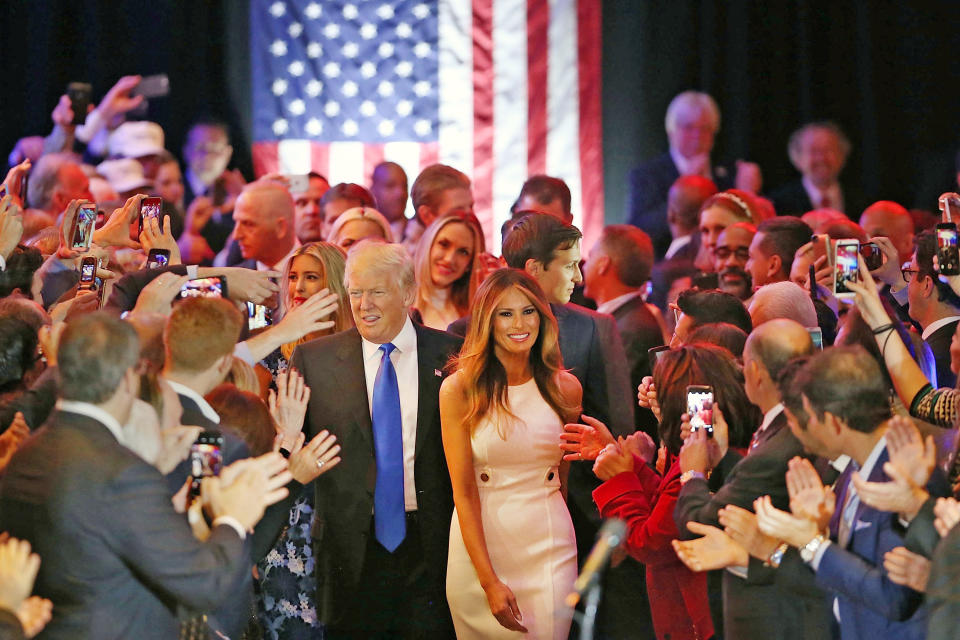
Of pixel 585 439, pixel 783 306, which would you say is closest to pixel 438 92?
pixel 783 306

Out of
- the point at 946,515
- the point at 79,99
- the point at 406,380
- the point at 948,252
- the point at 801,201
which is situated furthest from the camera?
the point at 801,201

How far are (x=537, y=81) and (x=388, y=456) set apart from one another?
6056 millimetres

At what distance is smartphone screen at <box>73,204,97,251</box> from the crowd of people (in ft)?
0.10

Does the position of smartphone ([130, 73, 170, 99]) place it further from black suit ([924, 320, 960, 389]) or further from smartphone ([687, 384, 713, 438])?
smartphone ([687, 384, 713, 438])

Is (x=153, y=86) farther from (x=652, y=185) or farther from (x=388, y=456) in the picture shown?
(x=388, y=456)

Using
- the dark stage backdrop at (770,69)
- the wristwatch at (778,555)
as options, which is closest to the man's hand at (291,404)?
the wristwatch at (778,555)

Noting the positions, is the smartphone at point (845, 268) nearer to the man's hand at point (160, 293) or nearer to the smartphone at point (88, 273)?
the man's hand at point (160, 293)

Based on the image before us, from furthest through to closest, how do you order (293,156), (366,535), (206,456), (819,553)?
(293,156) < (366,535) < (206,456) < (819,553)

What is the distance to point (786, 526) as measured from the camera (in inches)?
129

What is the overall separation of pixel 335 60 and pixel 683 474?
696 cm

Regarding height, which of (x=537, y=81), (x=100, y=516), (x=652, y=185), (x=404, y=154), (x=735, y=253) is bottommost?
(x=100, y=516)

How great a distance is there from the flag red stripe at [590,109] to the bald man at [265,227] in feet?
12.3

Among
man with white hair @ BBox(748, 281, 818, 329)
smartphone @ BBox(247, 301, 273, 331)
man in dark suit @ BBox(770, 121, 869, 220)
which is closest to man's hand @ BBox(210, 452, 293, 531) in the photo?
smartphone @ BBox(247, 301, 273, 331)

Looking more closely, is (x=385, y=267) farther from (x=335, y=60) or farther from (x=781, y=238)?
(x=335, y=60)
